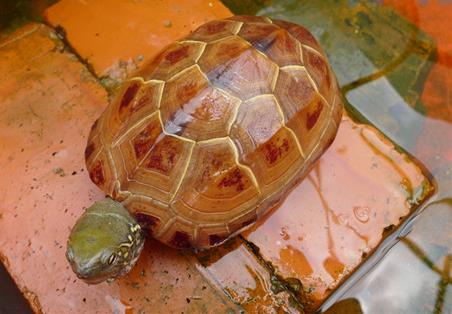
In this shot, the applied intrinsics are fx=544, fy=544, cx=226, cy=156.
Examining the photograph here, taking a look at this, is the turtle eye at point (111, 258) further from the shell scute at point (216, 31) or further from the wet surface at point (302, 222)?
the shell scute at point (216, 31)

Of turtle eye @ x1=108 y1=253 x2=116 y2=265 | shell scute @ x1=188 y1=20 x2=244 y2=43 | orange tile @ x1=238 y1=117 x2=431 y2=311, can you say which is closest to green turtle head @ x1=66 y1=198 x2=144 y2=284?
turtle eye @ x1=108 y1=253 x2=116 y2=265

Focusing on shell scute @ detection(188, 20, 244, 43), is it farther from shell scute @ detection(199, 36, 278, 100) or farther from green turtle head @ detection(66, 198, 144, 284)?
green turtle head @ detection(66, 198, 144, 284)

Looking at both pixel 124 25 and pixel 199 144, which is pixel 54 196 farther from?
pixel 124 25

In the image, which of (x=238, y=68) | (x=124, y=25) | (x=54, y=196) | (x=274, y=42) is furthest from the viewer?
(x=124, y=25)

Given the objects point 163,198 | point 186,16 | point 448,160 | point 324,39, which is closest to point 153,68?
point 163,198

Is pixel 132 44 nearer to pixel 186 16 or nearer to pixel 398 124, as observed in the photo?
pixel 186 16

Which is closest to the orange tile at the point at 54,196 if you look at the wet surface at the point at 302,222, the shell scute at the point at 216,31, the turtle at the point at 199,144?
the wet surface at the point at 302,222

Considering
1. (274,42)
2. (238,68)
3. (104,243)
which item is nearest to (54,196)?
(104,243)
